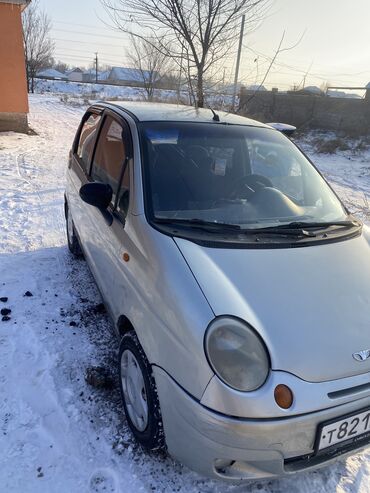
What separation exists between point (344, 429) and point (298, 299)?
0.58 metres

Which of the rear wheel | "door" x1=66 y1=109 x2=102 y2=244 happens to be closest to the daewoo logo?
"door" x1=66 y1=109 x2=102 y2=244

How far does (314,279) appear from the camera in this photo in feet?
6.89

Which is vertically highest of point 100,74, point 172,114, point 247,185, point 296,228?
point 100,74

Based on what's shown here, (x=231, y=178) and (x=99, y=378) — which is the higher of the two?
(x=231, y=178)

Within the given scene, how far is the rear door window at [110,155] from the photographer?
112 inches

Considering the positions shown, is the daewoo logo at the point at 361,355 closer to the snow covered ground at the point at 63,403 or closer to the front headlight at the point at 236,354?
the front headlight at the point at 236,354

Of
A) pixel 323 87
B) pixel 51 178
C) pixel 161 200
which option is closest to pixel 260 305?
pixel 161 200

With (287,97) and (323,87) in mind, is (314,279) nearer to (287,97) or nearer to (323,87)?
(287,97)

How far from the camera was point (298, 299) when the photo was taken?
1.95 metres

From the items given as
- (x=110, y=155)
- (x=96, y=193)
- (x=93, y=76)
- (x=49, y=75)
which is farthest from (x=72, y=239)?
(x=93, y=76)

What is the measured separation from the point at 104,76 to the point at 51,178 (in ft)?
311

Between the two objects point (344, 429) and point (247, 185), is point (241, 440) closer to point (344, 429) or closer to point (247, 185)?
point (344, 429)

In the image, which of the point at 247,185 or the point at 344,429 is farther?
the point at 247,185

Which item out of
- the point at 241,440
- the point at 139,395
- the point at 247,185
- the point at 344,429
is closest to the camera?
the point at 241,440
